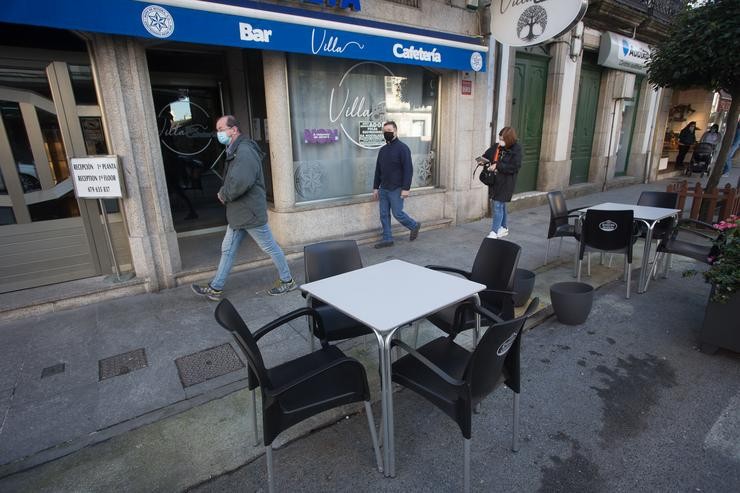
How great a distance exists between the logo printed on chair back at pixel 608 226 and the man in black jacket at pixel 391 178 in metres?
2.71

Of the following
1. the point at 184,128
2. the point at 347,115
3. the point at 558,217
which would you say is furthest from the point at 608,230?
the point at 184,128

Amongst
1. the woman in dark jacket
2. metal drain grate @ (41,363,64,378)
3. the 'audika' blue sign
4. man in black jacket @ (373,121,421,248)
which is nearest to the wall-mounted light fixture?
the 'audika' blue sign

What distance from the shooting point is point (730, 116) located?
22.6 ft

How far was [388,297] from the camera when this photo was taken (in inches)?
98.7

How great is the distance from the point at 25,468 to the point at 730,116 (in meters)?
10.1

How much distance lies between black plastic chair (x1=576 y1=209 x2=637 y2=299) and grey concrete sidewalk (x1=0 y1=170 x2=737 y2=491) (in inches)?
23.3

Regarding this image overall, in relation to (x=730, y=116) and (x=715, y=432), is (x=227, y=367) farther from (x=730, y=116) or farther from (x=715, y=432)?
(x=730, y=116)

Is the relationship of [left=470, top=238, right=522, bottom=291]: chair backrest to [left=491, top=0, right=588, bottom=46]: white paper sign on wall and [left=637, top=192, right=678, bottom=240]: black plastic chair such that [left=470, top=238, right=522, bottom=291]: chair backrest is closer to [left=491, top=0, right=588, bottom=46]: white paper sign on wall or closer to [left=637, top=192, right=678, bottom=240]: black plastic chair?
[left=637, top=192, right=678, bottom=240]: black plastic chair

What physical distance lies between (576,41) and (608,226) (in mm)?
6972

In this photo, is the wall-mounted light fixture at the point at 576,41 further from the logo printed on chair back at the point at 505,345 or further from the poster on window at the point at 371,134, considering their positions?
the logo printed on chair back at the point at 505,345

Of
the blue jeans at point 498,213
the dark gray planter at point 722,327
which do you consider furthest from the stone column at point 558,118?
the dark gray planter at point 722,327

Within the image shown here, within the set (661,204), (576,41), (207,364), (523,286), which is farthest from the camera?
(576,41)

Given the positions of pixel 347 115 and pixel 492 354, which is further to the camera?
pixel 347 115

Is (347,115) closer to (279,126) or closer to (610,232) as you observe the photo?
(279,126)
